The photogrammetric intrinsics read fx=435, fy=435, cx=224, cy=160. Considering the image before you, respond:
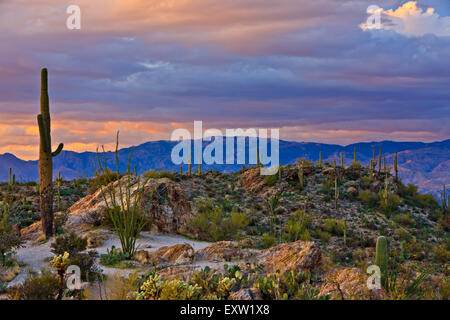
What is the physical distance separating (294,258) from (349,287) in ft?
5.84

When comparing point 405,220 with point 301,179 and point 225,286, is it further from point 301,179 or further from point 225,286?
point 225,286

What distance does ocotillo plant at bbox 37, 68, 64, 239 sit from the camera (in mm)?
13695

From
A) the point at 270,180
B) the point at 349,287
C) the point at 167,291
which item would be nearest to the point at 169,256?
the point at 167,291

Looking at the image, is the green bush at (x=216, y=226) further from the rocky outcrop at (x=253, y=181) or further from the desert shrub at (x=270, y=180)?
the desert shrub at (x=270, y=180)

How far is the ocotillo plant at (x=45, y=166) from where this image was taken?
13.7m

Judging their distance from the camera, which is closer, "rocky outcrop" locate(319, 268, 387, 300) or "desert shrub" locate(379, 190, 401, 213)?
"rocky outcrop" locate(319, 268, 387, 300)

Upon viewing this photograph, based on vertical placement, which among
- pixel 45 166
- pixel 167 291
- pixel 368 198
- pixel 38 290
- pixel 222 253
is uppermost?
pixel 45 166

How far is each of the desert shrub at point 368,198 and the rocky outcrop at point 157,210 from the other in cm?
1761

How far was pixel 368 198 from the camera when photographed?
30766 mm

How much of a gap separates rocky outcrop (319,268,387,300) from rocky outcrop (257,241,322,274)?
0.54 m

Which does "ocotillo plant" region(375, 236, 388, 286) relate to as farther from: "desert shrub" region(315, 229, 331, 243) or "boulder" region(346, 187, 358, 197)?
"boulder" region(346, 187, 358, 197)

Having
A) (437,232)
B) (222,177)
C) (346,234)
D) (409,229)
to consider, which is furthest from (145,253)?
(222,177)

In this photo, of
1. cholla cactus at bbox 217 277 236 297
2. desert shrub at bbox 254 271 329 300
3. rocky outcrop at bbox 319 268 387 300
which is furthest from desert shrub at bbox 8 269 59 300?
rocky outcrop at bbox 319 268 387 300
